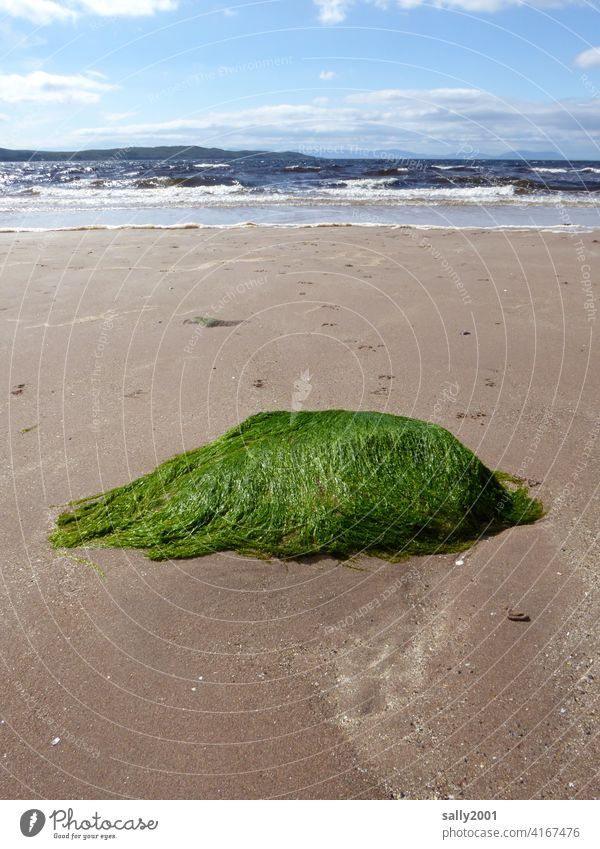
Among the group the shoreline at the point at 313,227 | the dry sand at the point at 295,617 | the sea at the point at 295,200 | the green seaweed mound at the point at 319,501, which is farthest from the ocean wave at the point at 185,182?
the green seaweed mound at the point at 319,501

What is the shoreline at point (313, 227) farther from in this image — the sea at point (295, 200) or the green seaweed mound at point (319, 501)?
the green seaweed mound at point (319, 501)

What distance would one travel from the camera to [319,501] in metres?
3.99

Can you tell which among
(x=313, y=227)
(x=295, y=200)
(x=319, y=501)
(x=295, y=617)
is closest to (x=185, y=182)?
(x=295, y=200)

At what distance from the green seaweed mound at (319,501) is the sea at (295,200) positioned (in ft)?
43.5

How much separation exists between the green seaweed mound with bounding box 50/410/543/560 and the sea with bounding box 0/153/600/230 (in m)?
13.2

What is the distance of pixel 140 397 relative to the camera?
5883mm

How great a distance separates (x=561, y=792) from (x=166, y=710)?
165 centimetres

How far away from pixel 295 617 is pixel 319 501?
2.99 feet

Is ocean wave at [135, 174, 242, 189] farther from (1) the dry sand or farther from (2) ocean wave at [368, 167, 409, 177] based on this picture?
(1) the dry sand

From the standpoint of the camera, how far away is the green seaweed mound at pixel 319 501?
381cm

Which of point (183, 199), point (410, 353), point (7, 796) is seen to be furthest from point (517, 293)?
point (183, 199)

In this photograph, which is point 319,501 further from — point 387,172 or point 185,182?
point 387,172

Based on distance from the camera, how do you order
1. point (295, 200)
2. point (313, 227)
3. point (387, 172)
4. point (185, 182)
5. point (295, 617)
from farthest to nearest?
1. point (387, 172)
2. point (185, 182)
3. point (295, 200)
4. point (313, 227)
5. point (295, 617)

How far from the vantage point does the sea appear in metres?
17.8
